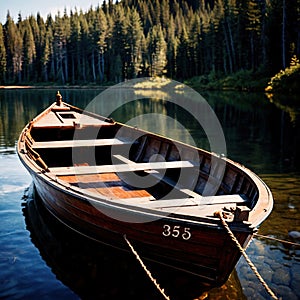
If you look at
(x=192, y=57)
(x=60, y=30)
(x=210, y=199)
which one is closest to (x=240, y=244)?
(x=210, y=199)

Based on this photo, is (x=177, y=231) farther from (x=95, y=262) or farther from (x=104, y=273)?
(x=95, y=262)

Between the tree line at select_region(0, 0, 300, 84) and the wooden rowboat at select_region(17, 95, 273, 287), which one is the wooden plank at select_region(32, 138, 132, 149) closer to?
the wooden rowboat at select_region(17, 95, 273, 287)

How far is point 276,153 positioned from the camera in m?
18.9

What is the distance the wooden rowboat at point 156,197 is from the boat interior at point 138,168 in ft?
0.08

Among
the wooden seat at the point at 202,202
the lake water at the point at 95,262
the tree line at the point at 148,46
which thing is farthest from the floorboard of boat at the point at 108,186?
the tree line at the point at 148,46

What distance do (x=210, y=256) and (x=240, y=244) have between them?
52cm

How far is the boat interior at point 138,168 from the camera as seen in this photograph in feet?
26.8

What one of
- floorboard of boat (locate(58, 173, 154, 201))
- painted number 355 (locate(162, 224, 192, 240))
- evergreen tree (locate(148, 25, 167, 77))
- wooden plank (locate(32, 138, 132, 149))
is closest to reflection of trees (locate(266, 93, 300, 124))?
wooden plank (locate(32, 138, 132, 149))

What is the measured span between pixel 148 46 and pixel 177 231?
96.0 m

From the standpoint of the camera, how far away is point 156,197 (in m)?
10.4

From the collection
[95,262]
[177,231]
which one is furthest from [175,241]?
[95,262]

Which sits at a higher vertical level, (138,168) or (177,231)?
(138,168)

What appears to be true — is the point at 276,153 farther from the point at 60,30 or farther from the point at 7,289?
the point at 60,30

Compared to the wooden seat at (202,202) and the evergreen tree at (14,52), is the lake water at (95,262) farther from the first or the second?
the evergreen tree at (14,52)
